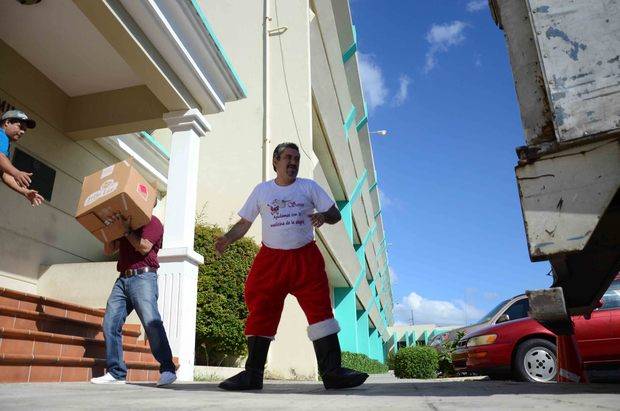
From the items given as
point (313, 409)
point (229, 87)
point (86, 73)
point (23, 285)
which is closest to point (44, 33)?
point (86, 73)

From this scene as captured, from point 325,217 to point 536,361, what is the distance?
556 cm

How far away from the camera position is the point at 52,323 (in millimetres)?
4762

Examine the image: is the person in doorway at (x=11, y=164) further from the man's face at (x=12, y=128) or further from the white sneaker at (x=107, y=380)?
the white sneaker at (x=107, y=380)

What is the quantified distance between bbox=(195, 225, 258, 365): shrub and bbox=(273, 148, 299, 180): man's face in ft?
13.6

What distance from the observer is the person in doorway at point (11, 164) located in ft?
11.9

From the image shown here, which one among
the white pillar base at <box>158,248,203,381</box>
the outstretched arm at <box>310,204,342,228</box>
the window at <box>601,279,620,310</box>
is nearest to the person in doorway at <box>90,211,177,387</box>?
the white pillar base at <box>158,248,203,381</box>

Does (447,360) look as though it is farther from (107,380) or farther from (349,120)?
(107,380)

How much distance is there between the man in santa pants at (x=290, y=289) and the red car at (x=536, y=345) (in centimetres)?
518

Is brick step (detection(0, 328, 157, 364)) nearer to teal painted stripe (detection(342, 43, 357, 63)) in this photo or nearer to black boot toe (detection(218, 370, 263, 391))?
black boot toe (detection(218, 370, 263, 391))

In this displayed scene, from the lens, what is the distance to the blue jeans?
4.03m

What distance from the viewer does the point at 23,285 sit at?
6.43 metres

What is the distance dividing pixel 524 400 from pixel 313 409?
0.93 metres

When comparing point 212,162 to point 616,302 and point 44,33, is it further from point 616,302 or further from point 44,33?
point 616,302

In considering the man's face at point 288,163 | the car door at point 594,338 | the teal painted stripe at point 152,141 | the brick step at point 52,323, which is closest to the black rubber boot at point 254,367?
the man's face at point 288,163
